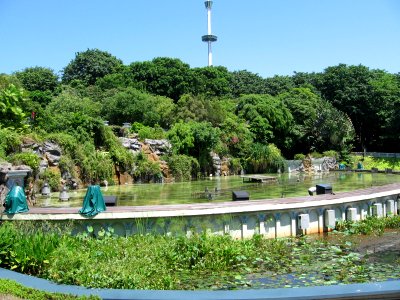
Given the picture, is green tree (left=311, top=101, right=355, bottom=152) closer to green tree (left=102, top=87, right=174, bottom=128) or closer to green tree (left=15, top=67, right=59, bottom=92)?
green tree (left=102, top=87, right=174, bottom=128)

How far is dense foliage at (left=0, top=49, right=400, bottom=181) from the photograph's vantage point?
1133 inches

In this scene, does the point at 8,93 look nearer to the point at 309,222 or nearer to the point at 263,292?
the point at 309,222

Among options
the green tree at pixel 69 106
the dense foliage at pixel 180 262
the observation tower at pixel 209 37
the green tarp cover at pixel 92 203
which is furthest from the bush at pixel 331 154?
the observation tower at pixel 209 37

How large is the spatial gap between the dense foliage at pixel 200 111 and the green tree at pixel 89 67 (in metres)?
0.13

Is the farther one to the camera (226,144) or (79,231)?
(226,144)

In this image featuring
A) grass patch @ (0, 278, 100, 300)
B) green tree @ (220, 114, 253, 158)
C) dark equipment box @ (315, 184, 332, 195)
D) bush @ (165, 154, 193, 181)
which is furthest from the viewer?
green tree @ (220, 114, 253, 158)

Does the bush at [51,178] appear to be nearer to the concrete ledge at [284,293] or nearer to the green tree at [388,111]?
the concrete ledge at [284,293]

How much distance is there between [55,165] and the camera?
25.3 meters

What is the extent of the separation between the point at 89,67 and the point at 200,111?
76.5 feet

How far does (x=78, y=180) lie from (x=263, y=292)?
23.1 metres

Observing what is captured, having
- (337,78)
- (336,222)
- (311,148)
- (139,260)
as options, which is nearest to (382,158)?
(311,148)

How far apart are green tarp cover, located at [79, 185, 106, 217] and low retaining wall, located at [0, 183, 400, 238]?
15 centimetres

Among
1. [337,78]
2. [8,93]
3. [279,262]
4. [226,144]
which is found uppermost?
[337,78]

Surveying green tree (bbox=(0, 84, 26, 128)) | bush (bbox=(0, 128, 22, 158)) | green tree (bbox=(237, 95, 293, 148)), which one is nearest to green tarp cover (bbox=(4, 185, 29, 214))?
bush (bbox=(0, 128, 22, 158))
